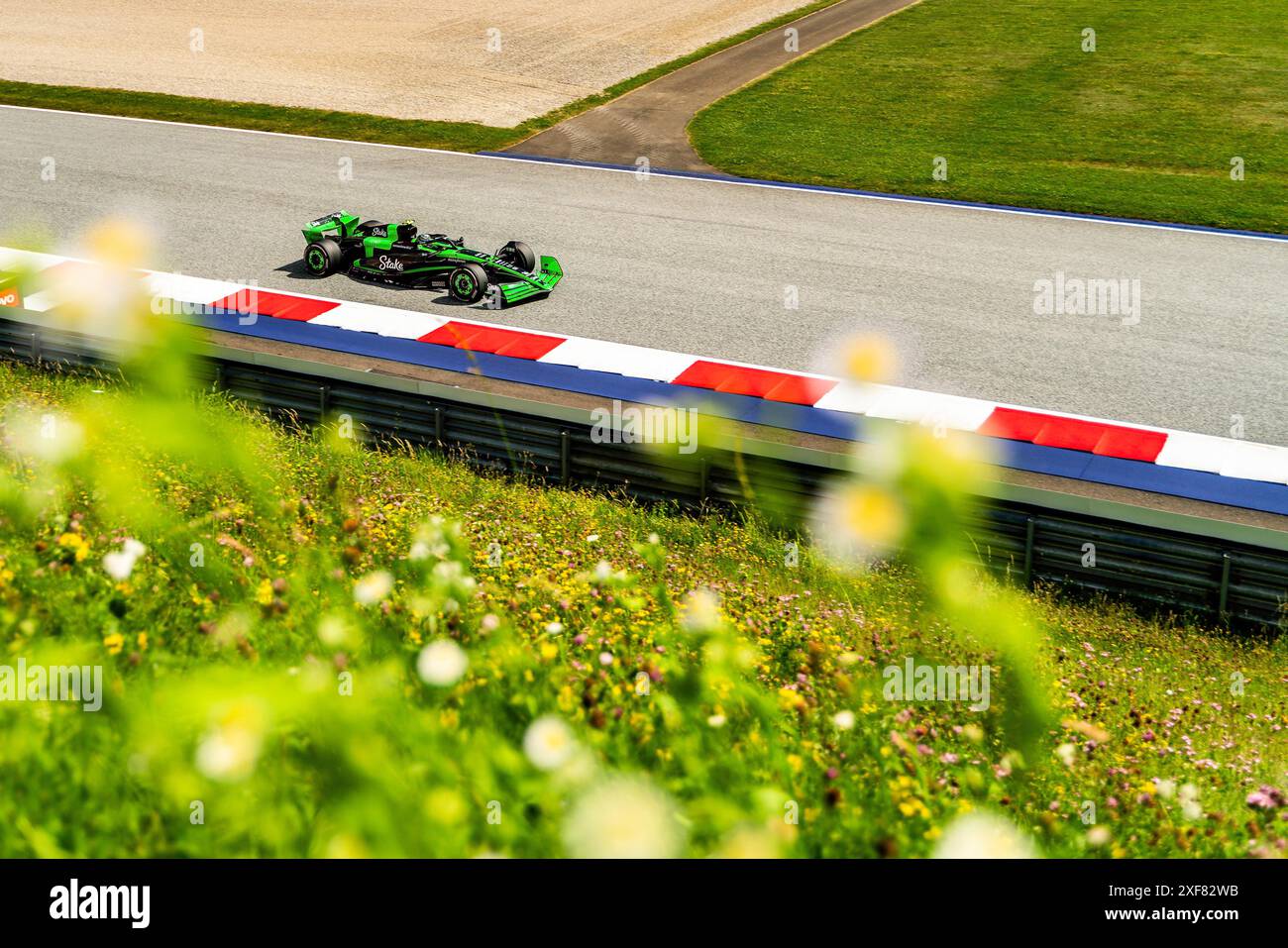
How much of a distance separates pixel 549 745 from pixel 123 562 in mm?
2085

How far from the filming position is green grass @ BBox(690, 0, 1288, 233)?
58.0 ft

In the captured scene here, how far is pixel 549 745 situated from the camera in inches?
134

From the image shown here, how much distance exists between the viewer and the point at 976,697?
4930 mm

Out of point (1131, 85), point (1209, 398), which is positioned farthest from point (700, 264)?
point (1131, 85)

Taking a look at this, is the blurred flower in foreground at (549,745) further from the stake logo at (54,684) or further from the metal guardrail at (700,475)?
the metal guardrail at (700,475)

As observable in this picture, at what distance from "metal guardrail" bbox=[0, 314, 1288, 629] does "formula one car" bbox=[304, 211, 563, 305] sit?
10.9ft

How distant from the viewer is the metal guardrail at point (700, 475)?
7.23m

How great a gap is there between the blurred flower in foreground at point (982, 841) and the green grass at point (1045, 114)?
571 inches

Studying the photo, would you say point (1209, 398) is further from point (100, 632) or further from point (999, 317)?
point (100, 632)

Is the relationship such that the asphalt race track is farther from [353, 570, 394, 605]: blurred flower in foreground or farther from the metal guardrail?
[353, 570, 394, 605]: blurred flower in foreground

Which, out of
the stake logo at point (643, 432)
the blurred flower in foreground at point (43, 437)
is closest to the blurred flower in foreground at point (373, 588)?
the blurred flower in foreground at point (43, 437)

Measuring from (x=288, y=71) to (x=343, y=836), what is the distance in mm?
A: 25782

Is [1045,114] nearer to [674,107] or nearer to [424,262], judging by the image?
[674,107]
